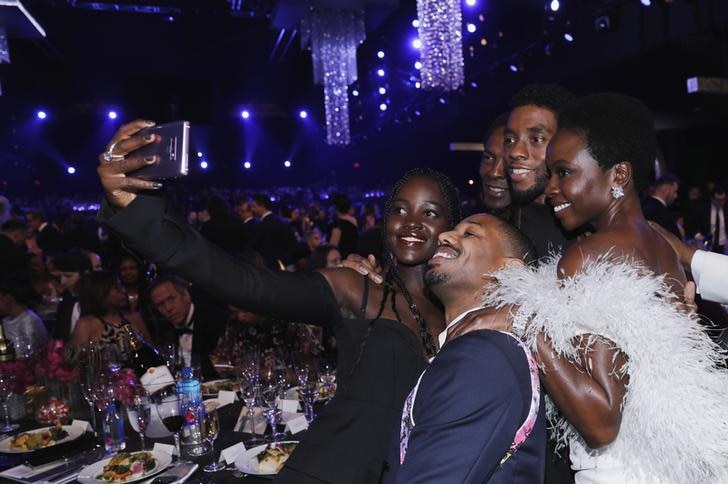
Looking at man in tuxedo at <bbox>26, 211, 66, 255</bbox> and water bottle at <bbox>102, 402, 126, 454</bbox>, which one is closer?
water bottle at <bbox>102, 402, 126, 454</bbox>

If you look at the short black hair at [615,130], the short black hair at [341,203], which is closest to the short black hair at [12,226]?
the short black hair at [341,203]

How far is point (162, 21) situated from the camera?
43.3ft

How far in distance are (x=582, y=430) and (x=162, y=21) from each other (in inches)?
550

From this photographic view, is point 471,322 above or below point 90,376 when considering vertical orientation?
above

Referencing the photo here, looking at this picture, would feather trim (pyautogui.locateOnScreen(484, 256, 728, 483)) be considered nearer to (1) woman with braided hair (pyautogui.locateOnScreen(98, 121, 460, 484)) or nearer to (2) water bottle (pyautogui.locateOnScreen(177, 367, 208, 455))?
(1) woman with braided hair (pyautogui.locateOnScreen(98, 121, 460, 484))

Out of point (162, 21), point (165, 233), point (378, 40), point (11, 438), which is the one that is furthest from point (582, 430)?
point (162, 21)

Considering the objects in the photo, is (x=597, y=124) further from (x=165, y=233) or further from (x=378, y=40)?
(x=378, y=40)

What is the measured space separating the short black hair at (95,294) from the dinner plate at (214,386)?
0.89 metres

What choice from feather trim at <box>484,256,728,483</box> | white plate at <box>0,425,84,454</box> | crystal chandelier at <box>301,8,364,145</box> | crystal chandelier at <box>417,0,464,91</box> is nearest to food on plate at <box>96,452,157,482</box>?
white plate at <box>0,425,84,454</box>

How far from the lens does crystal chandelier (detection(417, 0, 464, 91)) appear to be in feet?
22.4

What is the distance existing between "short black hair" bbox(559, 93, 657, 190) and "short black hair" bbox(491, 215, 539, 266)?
0.45 m

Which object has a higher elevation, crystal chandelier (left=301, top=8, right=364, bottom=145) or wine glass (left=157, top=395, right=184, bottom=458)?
crystal chandelier (left=301, top=8, right=364, bottom=145)

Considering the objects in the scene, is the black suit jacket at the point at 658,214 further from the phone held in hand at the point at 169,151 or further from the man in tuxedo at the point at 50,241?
the man in tuxedo at the point at 50,241

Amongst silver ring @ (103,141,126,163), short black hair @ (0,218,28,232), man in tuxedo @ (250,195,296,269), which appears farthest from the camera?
man in tuxedo @ (250,195,296,269)
